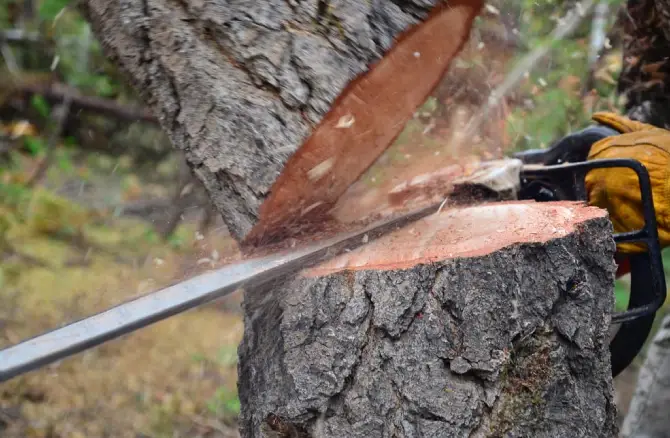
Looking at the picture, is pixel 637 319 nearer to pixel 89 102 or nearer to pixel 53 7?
pixel 53 7

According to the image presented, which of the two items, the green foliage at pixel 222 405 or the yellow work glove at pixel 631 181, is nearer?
the yellow work glove at pixel 631 181

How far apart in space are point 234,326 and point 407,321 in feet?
8.29

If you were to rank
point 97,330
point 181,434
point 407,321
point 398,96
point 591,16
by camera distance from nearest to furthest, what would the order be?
point 97,330, point 407,321, point 398,96, point 181,434, point 591,16

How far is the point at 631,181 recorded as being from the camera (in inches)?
66.5

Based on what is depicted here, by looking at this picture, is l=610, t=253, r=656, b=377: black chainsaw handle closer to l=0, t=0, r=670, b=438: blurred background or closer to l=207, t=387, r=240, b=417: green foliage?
l=0, t=0, r=670, b=438: blurred background

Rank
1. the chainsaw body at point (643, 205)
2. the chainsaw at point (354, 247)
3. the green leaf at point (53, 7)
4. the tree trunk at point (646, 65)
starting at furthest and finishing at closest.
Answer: the green leaf at point (53, 7), the tree trunk at point (646, 65), the chainsaw body at point (643, 205), the chainsaw at point (354, 247)

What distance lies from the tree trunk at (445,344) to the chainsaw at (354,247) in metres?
0.07

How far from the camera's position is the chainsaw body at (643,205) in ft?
5.04

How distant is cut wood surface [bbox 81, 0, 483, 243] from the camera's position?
Answer: 124 cm

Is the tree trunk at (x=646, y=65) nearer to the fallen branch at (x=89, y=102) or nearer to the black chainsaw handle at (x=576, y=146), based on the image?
the black chainsaw handle at (x=576, y=146)

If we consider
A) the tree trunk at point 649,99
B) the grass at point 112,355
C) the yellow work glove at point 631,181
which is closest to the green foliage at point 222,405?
the grass at point 112,355

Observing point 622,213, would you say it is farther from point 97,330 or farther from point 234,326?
point 234,326

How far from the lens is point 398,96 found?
1385 mm

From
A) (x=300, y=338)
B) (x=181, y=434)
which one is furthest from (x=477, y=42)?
(x=181, y=434)
